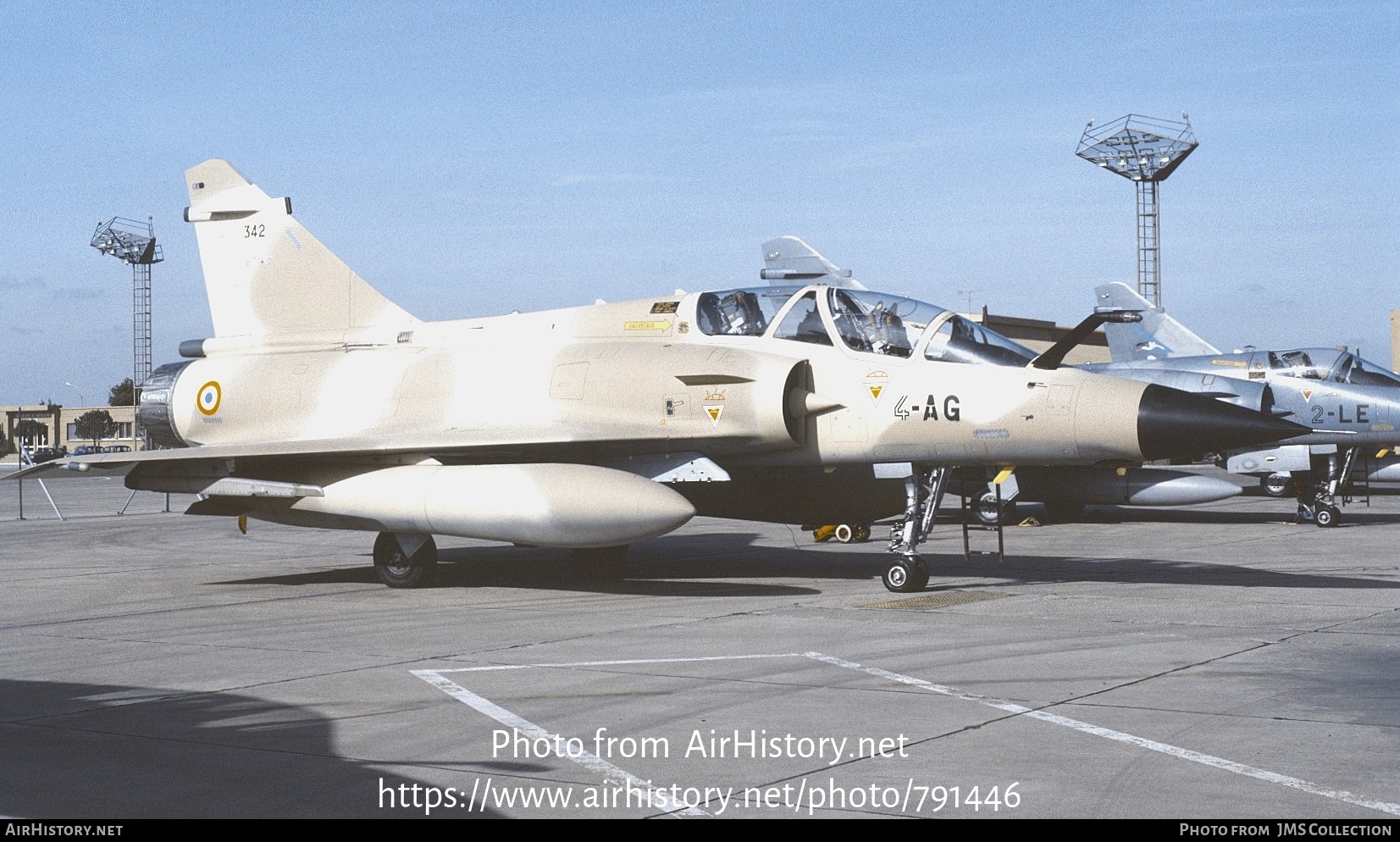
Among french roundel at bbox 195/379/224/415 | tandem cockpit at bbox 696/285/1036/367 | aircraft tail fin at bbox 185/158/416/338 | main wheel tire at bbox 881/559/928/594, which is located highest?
aircraft tail fin at bbox 185/158/416/338

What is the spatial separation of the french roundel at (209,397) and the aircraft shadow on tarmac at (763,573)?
6.75 feet

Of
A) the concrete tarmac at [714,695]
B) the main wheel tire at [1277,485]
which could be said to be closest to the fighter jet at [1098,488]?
the main wheel tire at [1277,485]

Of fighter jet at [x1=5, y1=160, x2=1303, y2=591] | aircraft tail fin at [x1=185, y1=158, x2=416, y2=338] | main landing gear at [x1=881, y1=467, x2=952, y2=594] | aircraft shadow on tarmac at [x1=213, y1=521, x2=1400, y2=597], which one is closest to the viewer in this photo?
fighter jet at [x1=5, y1=160, x2=1303, y2=591]

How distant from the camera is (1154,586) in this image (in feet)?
40.4

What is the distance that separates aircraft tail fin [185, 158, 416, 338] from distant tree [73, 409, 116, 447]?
396ft

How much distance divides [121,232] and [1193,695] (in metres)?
112

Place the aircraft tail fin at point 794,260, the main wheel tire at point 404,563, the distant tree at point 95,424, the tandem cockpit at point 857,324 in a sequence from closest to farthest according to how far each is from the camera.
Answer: the tandem cockpit at point 857,324
the main wheel tire at point 404,563
the aircraft tail fin at point 794,260
the distant tree at point 95,424

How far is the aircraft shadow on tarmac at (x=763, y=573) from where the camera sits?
12.6 meters

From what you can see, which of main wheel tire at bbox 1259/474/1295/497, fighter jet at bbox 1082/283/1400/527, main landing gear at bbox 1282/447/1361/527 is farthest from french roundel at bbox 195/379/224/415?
main wheel tire at bbox 1259/474/1295/497

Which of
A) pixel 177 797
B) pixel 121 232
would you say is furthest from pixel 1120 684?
pixel 121 232

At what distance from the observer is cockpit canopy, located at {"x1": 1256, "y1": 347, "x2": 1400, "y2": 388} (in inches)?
832

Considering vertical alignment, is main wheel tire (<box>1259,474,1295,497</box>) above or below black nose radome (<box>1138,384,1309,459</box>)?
below

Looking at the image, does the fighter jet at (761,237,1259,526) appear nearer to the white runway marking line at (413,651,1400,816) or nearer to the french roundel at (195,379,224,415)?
the french roundel at (195,379,224,415)

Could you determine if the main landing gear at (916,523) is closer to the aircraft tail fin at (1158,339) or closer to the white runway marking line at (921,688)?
the white runway marking line at (921,688)
